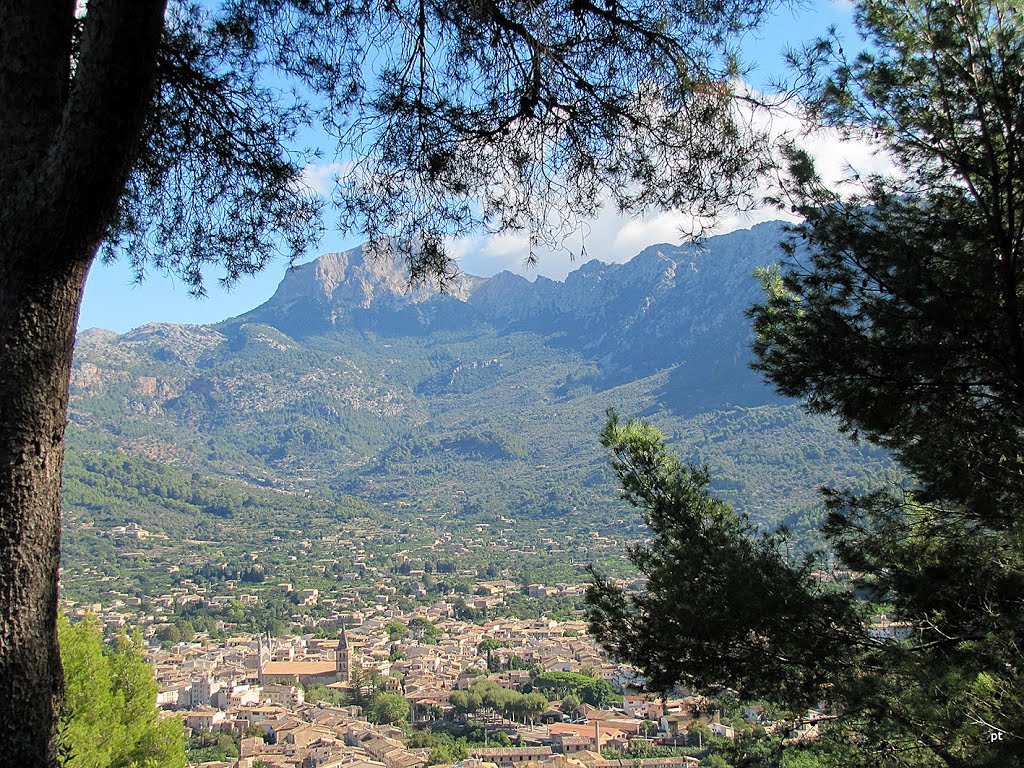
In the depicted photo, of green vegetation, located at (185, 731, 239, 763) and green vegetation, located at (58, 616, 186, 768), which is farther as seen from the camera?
green vegetation, located at (185, 731, 239, 763)

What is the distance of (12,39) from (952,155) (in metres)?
2.86

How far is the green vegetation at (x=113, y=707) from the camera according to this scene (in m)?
5.23

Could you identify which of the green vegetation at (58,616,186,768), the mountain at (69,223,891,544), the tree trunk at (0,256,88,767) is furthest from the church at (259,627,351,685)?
the mountain at (69,223,891,544)

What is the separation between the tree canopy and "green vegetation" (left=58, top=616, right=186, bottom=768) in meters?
3.75

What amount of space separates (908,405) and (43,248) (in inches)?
111

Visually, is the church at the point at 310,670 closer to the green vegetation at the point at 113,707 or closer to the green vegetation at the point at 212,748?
the green vegetation at the point at 212,748

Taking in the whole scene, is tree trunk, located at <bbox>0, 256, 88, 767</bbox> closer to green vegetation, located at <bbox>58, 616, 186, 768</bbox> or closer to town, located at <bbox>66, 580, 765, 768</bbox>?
green vegetation, located at <bbox>58, 616, 186, 768</bbox>

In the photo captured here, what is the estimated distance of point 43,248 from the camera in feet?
4.52

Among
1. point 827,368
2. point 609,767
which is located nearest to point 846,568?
point 827,368

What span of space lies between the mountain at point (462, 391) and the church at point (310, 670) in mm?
35021

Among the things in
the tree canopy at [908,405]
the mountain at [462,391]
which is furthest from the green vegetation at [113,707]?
the mountain at [462,391]

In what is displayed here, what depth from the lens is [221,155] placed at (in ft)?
9.58

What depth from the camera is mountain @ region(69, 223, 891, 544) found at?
257 feet

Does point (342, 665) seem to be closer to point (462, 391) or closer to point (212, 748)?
point (212, 748)
